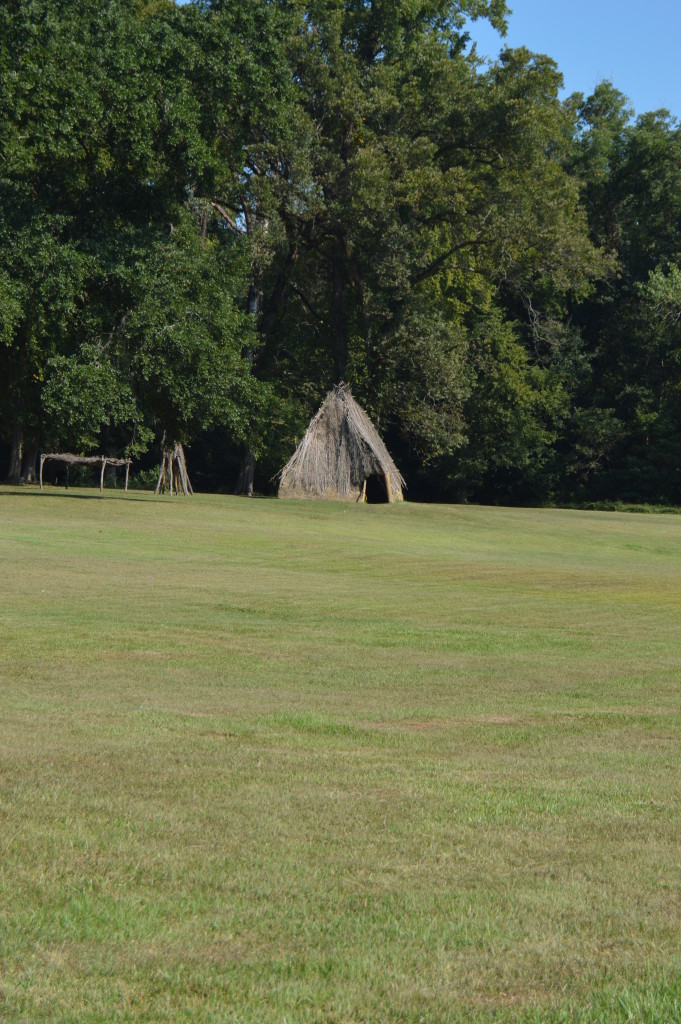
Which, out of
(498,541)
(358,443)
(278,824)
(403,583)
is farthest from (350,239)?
(278,824)

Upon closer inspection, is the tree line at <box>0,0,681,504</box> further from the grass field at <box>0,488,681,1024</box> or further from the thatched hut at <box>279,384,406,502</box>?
the grass field at <box>0,488,681,1024</box>

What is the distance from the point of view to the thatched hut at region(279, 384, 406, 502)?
44625mm

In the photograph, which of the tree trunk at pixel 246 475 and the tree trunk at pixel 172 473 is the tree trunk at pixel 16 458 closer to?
the tree trunk at pixel 246 475

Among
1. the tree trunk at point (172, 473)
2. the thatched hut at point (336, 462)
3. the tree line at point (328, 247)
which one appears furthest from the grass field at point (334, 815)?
the thatched hut at point (336, 462)

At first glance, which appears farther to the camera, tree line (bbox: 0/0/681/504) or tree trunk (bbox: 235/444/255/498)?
tree trunk (bbox: 235/444/255/498)

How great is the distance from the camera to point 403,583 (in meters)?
20.3

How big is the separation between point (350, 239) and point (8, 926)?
43.6 metres

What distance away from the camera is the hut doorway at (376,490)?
4500 cm

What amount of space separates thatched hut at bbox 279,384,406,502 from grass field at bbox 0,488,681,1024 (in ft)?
93.3

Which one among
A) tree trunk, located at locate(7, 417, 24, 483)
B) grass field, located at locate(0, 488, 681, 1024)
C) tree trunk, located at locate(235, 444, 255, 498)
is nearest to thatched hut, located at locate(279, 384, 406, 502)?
tree trunk, located at locate(235, 444, 255, 498)

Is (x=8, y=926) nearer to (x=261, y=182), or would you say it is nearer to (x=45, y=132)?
(x=45, y=132)

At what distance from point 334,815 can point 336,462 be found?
128 feet

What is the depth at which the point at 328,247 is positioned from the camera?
49406 mm

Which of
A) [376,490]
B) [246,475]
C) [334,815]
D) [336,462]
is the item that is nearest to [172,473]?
[336,462]
